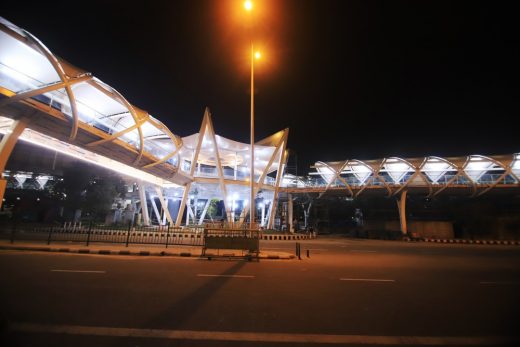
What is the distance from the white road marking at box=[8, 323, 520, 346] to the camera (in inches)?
151

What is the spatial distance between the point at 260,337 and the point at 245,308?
1333 millimetres

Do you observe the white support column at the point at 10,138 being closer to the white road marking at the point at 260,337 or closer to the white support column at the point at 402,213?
the white road marking at the point at 260,337

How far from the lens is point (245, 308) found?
17.0ft

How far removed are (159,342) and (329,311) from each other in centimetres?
345

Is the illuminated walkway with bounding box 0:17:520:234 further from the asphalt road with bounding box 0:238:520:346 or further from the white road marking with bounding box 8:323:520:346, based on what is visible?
the white road marking with bounding box 8:323:520:346

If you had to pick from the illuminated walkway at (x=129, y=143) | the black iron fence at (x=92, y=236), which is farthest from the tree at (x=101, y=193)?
the black iron fence at (x=92, y=236)

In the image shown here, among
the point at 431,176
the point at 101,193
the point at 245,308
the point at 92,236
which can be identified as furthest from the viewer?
the point at 431,176

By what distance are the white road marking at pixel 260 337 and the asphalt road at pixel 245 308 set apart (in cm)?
2

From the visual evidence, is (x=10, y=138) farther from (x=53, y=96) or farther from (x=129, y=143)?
(x=129, y=143)

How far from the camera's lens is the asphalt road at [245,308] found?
12.7ft

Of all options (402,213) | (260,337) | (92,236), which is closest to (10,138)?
(92,236)

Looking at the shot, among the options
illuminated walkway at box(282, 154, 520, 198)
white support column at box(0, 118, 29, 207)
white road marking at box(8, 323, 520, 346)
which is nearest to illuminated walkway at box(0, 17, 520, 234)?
white support column at box(0, 118, 29, 207)

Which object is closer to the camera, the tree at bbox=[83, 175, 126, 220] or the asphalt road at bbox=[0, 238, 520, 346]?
the asphalt road at bbox=[0, 238, 520, 346]

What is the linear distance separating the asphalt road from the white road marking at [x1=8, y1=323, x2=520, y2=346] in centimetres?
2
